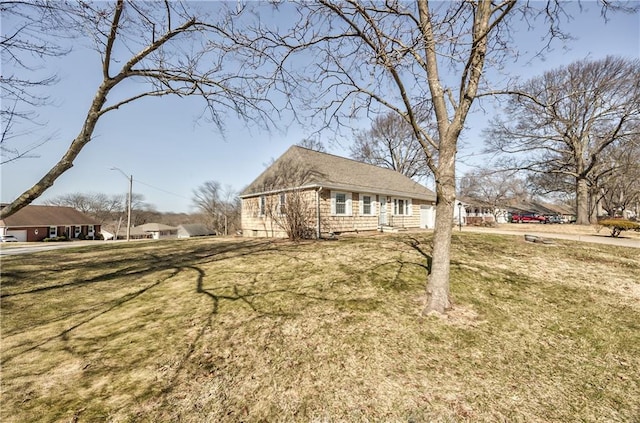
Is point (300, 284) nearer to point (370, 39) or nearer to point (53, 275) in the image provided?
point (370, 39)

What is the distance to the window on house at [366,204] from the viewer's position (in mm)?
16438

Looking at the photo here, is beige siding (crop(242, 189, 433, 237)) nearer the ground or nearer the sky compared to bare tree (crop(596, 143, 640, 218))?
nearer the ground

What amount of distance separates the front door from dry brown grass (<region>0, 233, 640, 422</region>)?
10.4 m

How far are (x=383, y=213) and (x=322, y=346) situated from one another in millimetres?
14916

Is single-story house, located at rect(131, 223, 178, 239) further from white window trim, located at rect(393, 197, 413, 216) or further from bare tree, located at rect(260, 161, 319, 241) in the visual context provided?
white window trim, located at rect(393, 197, 413, 216)

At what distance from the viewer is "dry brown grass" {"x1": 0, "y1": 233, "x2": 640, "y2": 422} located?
9.09 feet

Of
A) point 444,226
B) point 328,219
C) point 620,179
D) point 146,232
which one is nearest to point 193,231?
point 146,232

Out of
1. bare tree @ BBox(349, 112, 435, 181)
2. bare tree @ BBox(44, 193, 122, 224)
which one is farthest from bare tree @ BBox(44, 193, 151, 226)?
bare tree @ BBox(349, 112, 435, 181)

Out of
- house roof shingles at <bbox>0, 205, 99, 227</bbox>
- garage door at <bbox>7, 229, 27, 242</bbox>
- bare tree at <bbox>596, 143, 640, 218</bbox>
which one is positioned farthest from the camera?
house roof shingles at <bbox>0, 205, 99, 227</bbox>

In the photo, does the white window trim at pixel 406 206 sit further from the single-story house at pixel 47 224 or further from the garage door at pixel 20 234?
the garage door at pixel 20 234

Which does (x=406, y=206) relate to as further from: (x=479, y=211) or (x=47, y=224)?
(x=47, y=224)

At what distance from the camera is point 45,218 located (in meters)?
37.7

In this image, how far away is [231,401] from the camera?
2.82 meters

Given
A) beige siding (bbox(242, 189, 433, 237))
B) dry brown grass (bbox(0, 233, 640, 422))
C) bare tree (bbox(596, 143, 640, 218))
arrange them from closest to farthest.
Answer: dry brown grass (bbox(0, 233, 640, 422)), beige siding (bbox(242, 189, 433, 237)), bare tree (bbox(596, 143, 640, 218))
